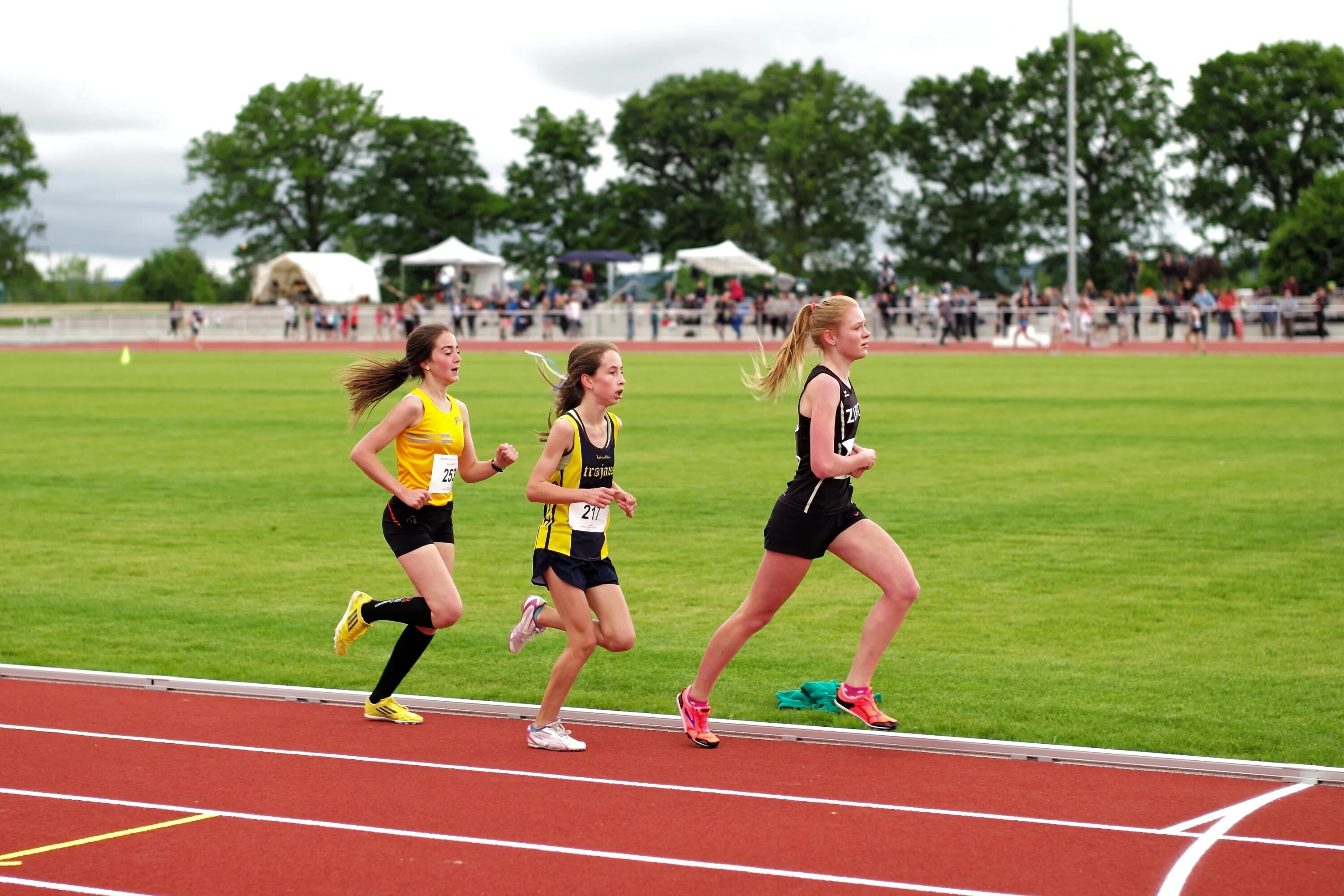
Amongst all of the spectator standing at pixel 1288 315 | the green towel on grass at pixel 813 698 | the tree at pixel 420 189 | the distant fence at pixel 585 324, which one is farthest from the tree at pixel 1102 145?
the green towel on grass at pixel 813 698

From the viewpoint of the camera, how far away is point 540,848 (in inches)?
210

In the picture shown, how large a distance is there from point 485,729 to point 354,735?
0.60m

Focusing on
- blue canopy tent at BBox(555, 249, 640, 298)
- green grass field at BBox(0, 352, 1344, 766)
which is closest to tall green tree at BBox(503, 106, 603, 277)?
blue canopy tent at BBox(555, 249, 640, 298)

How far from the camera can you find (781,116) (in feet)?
273

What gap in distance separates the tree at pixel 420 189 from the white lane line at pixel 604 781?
89109 millimetres

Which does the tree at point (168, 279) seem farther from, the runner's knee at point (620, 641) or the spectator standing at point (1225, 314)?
the runner's knee at point (620, 641)

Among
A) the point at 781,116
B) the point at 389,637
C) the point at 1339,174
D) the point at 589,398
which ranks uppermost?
the point at 781,116

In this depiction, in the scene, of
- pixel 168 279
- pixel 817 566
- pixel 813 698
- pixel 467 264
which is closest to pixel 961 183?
pixel 467 264

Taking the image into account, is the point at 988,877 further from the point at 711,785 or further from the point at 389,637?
the point at 389,637

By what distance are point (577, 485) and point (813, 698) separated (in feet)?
5.61

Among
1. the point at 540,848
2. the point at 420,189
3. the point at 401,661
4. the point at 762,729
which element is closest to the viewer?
the point at 540,848

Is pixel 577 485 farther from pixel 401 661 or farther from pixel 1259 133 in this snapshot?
pixel 1259 133

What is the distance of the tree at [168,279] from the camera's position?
100 m

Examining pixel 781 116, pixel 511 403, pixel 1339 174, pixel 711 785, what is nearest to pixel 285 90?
pixel 781 116
